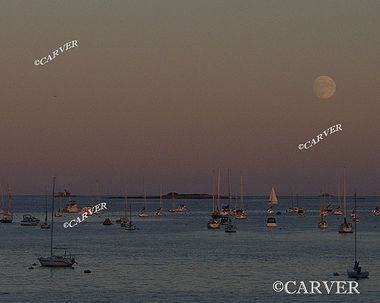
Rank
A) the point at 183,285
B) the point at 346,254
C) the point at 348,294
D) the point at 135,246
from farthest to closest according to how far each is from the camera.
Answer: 1. the point at 135,246
2. the point at 346,254
3. the point at 183,285
4. the point at 348,294

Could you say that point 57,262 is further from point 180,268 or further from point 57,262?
point 180,268

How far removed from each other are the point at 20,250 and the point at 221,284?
6240cm

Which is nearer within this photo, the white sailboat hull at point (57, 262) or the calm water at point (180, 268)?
the calm water at point (180, 268)

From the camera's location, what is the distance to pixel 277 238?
7328 inches

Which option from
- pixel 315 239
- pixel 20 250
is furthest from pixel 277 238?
pixel 20 250

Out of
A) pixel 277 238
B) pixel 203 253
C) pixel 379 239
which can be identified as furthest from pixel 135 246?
pixel 379 239

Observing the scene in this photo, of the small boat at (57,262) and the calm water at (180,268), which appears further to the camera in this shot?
the small boat at (57,262)

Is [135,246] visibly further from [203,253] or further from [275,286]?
[275,286]

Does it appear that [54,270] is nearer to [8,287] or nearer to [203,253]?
[8,287]

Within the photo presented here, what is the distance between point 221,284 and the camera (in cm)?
9688

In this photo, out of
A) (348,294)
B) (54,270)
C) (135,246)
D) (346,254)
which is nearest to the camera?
(348,294)

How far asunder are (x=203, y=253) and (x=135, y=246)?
22.6 meters

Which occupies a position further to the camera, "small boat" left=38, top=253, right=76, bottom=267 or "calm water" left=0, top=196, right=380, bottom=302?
"small boat" left=38, top=253, right=76, bottom=267

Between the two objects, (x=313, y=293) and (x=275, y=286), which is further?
(x=275, y=286)
